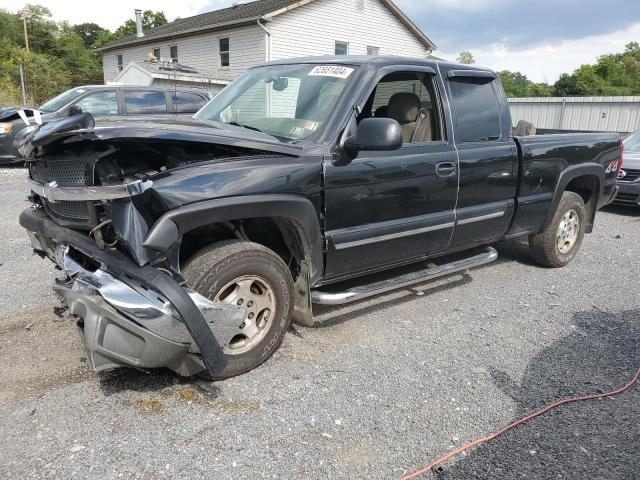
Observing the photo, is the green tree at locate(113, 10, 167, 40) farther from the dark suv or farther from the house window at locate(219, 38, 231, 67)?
the dark suv

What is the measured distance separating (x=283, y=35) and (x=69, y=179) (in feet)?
69.5

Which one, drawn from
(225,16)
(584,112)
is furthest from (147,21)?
(584,112)

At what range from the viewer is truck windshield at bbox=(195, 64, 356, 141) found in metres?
3.66

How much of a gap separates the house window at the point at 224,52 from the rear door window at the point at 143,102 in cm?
1421

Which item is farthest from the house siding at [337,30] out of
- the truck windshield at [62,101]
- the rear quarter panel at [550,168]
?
the rear quarter panel at [550,168]

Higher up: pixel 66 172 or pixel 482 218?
pixel 66 172

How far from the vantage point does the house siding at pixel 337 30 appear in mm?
22500

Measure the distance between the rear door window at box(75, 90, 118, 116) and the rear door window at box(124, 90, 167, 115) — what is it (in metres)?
0.24

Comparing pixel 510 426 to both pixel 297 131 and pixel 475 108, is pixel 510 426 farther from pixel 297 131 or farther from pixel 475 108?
pixel 475 108

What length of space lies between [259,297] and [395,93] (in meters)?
2.16

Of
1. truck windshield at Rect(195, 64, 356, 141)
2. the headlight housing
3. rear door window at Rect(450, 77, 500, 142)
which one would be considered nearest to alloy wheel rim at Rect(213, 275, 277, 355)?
truck windshield at Rect(195, 64, 356, 141)

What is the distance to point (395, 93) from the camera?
4348 millimetres

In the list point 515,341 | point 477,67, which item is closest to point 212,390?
point 515,341

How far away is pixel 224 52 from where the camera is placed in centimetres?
2423
